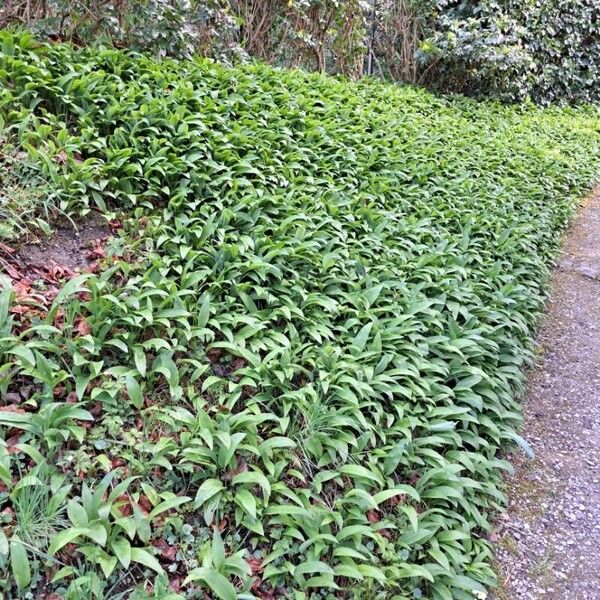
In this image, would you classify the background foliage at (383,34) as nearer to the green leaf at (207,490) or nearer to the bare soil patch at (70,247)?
the bare soil patch at (70,247)

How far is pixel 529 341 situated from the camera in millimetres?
3648

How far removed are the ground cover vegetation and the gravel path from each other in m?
0.14

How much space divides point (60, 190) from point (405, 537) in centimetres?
255

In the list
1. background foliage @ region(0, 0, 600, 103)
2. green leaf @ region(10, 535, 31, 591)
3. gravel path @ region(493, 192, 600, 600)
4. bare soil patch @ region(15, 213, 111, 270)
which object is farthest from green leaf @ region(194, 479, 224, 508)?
background foliage @ region(0, 0, 600, 103)

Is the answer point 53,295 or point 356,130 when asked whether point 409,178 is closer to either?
point 356,130

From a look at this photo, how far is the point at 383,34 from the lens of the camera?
27.2ft

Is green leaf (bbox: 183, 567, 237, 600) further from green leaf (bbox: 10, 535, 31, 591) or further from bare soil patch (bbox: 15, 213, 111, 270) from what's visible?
bare soil patch (bbox: 15, 213, 111, 270)

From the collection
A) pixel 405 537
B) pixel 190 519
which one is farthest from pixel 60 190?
pixel 405 537

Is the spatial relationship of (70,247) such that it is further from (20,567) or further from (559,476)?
(559,476)

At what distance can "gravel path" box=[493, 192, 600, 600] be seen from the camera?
2.31m

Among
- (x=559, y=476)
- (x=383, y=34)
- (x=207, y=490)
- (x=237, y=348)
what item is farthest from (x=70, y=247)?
(x=383, y=34)

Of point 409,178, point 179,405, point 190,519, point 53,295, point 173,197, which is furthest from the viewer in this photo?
point 409,178

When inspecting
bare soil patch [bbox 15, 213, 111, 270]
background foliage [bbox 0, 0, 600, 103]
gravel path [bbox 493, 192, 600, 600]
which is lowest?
gravel path [bbox 493, 192, 600, 600]

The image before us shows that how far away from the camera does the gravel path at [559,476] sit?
7.59 feet
